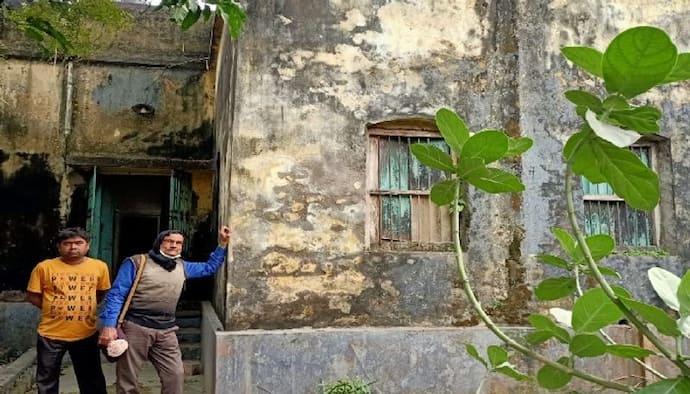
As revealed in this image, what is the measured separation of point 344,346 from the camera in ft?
17.0

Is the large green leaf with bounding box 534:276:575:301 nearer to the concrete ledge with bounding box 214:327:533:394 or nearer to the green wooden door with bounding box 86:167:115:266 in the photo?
the concrete ledge with bounding box 214:327:533:394

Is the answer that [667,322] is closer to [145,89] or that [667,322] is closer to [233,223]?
[233,223]

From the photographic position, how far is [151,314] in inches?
185

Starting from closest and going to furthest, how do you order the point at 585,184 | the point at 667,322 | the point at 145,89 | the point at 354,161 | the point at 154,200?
the point at 667,322 → the point at 354,161 → the point at 585,184 → the point at 145,89 → the point at 154,200

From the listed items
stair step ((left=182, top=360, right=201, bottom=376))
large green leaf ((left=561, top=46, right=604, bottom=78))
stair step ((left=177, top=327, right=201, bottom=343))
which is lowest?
stair step ((left=182, top=360, right=201, bottom=376))

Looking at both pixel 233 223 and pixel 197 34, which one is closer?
pixel 233 223

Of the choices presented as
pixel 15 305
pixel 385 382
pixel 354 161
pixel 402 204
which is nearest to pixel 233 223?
pixel 354 161

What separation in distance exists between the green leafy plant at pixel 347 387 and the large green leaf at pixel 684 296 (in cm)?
426

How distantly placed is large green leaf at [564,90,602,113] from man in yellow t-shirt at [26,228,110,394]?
4.56m

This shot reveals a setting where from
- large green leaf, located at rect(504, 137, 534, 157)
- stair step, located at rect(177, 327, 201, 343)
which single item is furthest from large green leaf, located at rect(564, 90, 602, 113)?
stair step, located at rect(177, 327, 201, 343)

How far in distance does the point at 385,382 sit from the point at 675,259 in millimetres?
3168

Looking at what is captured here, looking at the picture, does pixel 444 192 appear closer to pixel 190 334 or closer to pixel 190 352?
pixel 190 352

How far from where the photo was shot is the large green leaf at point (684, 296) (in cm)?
92

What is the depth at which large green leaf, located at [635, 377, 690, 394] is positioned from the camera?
0.83m
